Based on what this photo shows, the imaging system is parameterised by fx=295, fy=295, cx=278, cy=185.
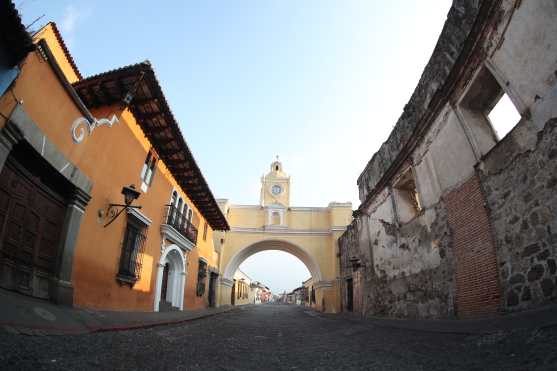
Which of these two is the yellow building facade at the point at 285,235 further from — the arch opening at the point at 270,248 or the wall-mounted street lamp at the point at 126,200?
the wall-mounted street lamp at the point at 126,200

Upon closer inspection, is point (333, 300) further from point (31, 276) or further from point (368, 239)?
point (31, 276)

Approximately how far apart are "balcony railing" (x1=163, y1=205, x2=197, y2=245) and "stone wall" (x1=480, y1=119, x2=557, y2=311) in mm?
9765

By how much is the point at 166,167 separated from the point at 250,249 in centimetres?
1488

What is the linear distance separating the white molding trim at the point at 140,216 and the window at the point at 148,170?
835 mm

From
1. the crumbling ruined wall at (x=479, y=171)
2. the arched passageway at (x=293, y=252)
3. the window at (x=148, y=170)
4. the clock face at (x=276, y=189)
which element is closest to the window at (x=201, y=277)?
the arched passageway at (x=293, y=252)

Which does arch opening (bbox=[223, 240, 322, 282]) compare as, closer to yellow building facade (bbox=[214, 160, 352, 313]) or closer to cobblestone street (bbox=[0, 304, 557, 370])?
yellow building facade (bbox=[214, 160, 352, 313])

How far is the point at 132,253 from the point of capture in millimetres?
8555

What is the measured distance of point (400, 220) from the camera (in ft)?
28.0

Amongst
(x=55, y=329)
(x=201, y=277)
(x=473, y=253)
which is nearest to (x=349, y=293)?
(x=201, y=277)

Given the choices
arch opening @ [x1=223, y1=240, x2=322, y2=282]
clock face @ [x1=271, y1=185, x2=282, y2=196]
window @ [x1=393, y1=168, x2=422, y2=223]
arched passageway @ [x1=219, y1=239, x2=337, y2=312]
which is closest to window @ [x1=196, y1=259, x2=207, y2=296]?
arched passageway @ [x1=219, y1=239, x2=337, y2=312]

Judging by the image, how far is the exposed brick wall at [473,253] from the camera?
4695 millimetres

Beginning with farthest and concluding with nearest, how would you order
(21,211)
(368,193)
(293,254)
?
(293,254), (368,193), (21,211)

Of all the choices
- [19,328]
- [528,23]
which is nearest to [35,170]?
[19,328]

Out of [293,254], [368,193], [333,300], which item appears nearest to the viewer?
[368,193]
